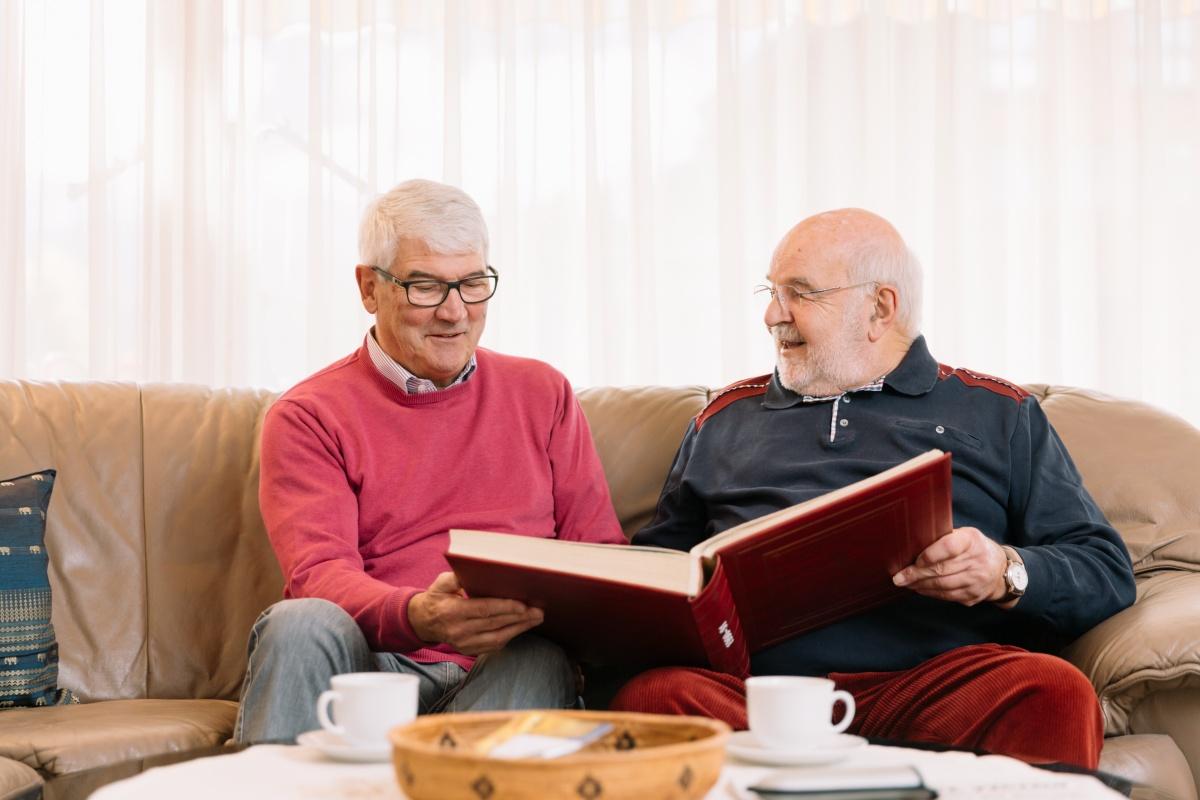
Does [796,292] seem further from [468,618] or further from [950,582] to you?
[468,618]

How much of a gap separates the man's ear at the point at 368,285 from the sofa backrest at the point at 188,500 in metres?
0.45

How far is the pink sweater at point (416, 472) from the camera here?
1962mm

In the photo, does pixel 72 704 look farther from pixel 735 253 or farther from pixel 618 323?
pixel 735 253

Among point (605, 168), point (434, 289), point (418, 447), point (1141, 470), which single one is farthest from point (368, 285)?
point (1141, 470)

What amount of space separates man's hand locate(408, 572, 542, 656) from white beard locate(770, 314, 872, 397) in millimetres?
793

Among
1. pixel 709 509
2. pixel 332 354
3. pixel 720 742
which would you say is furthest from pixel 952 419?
pixel 332 354

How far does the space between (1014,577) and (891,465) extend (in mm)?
314

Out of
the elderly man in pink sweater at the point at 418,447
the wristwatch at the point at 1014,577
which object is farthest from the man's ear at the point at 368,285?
the wristwatch at the point at 1014,577

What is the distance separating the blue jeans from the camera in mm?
1609

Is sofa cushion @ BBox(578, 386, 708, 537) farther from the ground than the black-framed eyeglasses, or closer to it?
closer to it

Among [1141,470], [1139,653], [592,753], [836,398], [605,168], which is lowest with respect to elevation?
[1139,653]

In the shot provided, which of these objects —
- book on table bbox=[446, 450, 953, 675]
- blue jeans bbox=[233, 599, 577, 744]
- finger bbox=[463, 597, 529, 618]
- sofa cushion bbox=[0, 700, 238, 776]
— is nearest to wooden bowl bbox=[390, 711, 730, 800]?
book on table bbox=[446, 450, 953, 675]

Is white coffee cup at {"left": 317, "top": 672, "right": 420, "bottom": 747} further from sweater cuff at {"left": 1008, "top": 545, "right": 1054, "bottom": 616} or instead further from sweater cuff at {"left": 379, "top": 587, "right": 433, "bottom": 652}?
sweater cuff at {"left": 1008, "top": 545, "right": 1054, "bottom": 616}

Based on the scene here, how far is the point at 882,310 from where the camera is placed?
88.2 inches
